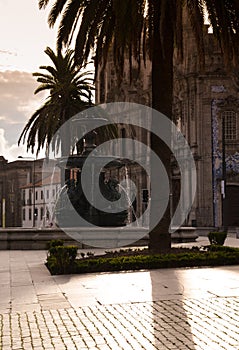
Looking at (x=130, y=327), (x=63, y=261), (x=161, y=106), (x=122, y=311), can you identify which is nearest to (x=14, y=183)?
(x=161, y=106)

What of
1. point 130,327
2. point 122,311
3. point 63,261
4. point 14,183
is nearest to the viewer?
point 130,327

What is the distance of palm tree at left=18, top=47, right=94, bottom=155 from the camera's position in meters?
38.6

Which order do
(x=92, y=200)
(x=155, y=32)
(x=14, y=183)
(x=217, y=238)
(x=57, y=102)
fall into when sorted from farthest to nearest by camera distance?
(x=14, y=183) → (x=57, y=102) → (x=92, y=200) → (x=217, y=238) → (x=155, y=32)

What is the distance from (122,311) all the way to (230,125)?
38.9 meters

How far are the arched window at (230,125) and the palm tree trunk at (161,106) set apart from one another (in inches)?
1220

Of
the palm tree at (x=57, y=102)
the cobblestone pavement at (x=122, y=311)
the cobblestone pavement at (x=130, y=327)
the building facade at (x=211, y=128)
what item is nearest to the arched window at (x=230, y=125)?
the building facade at (x=211, y=128)

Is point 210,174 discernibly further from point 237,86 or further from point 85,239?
point 85,239

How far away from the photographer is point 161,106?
15961 millimetres

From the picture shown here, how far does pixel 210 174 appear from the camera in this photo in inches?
1783

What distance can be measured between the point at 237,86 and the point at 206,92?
7.94 ft

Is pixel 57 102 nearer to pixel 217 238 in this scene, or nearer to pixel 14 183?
pixel 217 238

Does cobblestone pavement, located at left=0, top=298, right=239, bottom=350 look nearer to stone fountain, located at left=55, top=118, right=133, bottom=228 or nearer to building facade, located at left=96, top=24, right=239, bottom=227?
stone fountain, located at left=55, top=118, right=133, bottom=228

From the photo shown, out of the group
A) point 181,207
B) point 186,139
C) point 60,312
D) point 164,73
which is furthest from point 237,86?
point 60,312

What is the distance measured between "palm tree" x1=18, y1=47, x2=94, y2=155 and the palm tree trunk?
865 inches
